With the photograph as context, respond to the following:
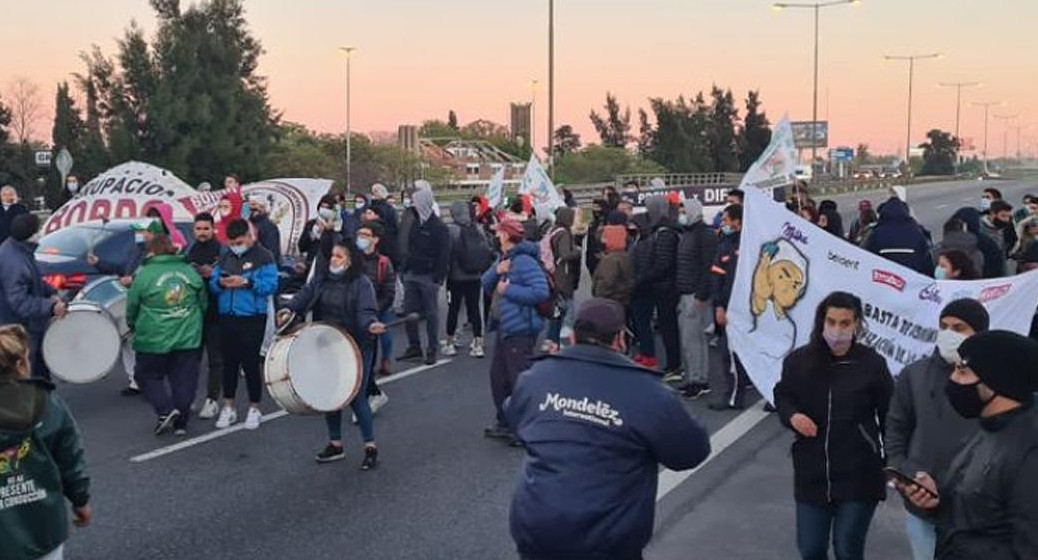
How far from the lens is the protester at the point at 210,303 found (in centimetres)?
863

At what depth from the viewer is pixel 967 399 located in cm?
325

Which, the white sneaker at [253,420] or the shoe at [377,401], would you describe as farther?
the shoe at [377,401]

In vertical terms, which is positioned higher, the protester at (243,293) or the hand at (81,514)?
the protester at (243,293)

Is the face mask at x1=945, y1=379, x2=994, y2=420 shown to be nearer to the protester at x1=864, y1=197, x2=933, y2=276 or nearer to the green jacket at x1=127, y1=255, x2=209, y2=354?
the green jacket at x1=127, y1=255, x2=209, y2=354

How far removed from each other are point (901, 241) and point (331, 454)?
559cm

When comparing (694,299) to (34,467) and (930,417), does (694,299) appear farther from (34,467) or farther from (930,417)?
(34,467)

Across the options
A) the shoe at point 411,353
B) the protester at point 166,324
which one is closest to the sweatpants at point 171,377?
the protester at point 166,324

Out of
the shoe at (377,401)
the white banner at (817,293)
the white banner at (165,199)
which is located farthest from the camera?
the white banner at (165,199)

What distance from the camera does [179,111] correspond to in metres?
43.7

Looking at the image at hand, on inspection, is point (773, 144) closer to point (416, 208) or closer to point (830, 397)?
point (416, 208)

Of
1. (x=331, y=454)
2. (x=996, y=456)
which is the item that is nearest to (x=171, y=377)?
(x=331, y=454)

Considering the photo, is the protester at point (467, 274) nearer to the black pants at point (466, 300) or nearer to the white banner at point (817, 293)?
the black pants at point (466, 300)

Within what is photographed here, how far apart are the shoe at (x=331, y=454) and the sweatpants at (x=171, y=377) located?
1.44m

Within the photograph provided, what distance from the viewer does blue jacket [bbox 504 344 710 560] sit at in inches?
142
